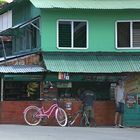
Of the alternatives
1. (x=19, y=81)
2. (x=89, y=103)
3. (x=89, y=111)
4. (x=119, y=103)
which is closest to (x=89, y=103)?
(x=89, y=103)

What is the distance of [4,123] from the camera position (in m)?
22.6

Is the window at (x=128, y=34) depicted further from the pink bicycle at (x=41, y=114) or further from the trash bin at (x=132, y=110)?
the pink bicycle at (x=41, y=114)

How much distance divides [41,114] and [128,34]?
19.6 feet

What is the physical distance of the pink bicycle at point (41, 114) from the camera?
22453mm

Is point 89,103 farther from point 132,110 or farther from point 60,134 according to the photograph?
point 60,134

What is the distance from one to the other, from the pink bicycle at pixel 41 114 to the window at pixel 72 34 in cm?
330

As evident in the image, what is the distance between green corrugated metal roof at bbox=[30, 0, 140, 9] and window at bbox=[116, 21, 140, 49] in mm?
953

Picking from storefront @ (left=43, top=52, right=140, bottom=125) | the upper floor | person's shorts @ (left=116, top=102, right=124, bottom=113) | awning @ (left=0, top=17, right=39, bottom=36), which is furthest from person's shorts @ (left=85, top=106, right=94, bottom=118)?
awning @ (left=0, top=17, right=39, bottom=36)

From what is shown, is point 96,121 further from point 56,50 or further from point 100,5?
point 100,5

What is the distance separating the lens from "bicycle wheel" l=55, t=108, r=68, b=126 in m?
22.5

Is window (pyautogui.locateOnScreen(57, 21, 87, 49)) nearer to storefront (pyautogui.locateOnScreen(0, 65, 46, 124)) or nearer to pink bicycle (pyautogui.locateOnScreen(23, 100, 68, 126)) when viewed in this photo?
storefront (pyautogui.locateOnScreen(0, 65, 46, 124))

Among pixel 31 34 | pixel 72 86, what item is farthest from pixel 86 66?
pixel 31 34

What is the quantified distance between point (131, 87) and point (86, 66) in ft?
7.53

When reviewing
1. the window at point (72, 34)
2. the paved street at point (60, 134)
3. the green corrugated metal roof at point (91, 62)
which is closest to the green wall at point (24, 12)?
the window at point (72, 34)
